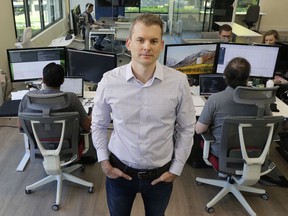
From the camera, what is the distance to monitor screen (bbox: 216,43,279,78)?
9.69 ft

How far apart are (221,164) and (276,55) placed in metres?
1.43

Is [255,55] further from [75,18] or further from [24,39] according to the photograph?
[75,18]

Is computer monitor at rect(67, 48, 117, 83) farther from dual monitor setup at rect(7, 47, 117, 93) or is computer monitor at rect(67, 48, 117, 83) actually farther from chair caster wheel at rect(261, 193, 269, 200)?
chair caster wheel at rect(261, 193, 269, 200)

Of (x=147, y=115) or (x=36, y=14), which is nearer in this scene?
(x=147, y=115)

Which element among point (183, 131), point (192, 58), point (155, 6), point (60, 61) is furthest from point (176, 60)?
point (155, 6)

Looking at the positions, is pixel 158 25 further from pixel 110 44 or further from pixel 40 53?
pixel 110 44

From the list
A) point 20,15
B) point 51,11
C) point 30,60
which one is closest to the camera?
point 30,60

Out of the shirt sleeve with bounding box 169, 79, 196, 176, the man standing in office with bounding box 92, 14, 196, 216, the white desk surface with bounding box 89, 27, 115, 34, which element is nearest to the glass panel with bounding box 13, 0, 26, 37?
the white desk surface with bounding box 89, 27, 115, 34

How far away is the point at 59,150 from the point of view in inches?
85.5

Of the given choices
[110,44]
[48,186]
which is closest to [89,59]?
[48,186]

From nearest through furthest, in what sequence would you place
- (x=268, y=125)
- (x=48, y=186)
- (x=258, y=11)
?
(x=268, y=125) < (x=48, y=186) < (x=258, y=11)

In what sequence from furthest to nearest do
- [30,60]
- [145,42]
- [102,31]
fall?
[102,31]
[30,60]
[145,42]

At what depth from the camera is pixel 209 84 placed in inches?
112

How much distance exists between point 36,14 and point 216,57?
493 cm
